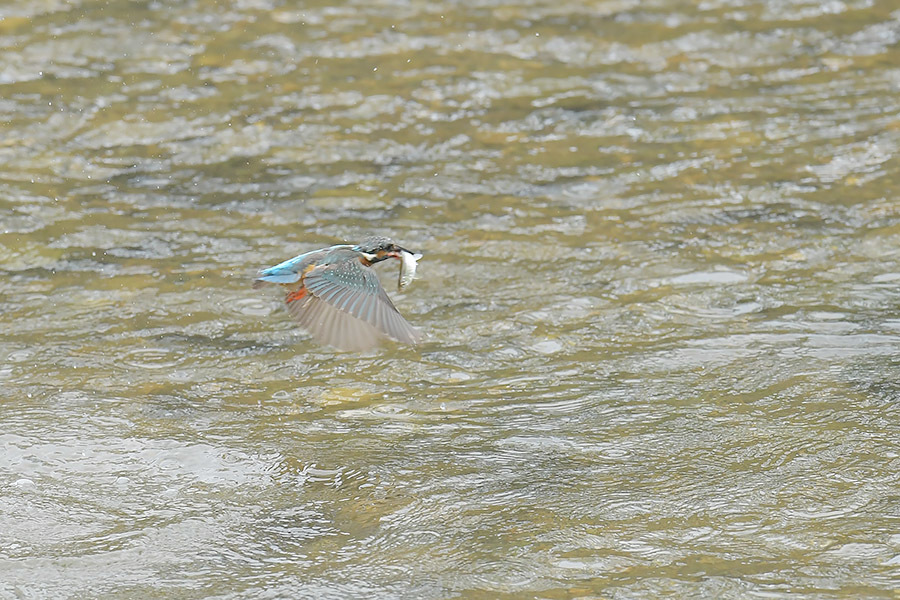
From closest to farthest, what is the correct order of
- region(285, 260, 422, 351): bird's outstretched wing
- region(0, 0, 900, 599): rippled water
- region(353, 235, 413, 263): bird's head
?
region(0, 0, 900, 599): rippled water < region(285, 260, 422, 351): bird's outstretched wing < region(353, 235, 413, 263): bird's head

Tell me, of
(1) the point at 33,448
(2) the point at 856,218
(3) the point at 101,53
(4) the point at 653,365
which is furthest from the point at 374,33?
(1) the point at 33,448

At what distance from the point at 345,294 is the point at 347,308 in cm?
9

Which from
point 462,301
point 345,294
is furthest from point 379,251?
point 462,301

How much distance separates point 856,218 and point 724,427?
2.51 metres

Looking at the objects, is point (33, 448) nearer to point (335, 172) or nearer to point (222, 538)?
point (222, 538)

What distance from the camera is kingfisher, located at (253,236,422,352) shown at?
4.39 m

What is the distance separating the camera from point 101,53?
28.8ft

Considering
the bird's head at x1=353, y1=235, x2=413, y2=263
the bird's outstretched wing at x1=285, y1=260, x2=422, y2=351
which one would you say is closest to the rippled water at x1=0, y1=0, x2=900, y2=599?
the bird's outstretched wing at x1=285, y1=260, x2=422, y2=351

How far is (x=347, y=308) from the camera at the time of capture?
4414 mm

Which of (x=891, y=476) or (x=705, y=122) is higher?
(x=705, y=122)

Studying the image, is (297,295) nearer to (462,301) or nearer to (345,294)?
(345,294)

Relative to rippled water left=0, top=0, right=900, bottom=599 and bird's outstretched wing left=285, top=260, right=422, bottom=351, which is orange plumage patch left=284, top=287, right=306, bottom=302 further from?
rippled water left=0, top=0, right=900, bottom=599

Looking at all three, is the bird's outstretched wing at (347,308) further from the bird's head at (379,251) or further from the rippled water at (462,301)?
the rippled water at (462,301)

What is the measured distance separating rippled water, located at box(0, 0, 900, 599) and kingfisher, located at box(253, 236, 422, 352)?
13.9 inches
